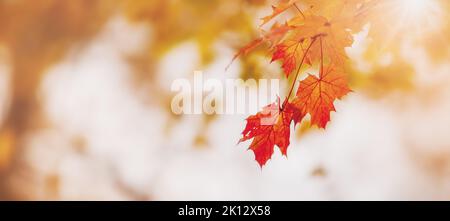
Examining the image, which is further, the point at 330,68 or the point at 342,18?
the point at 330,68
